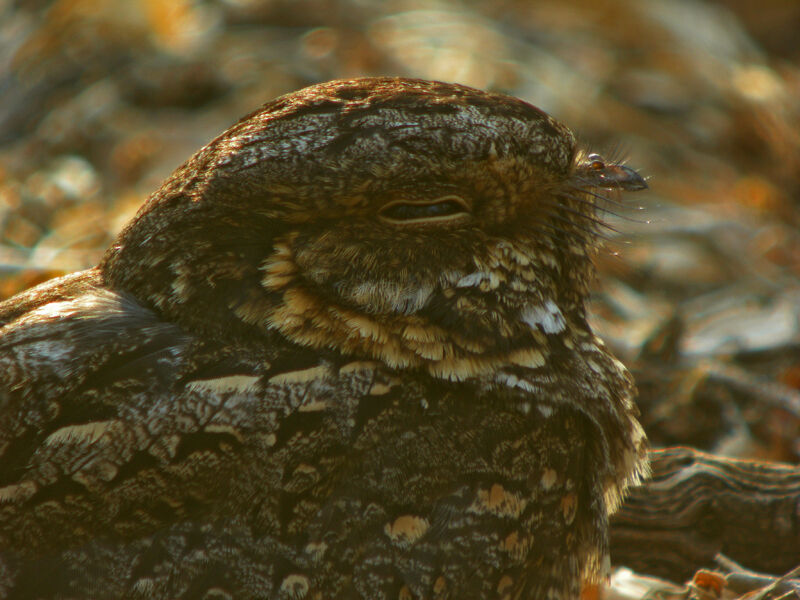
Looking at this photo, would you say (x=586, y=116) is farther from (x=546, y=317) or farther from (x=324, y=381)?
(x=324, y=381)

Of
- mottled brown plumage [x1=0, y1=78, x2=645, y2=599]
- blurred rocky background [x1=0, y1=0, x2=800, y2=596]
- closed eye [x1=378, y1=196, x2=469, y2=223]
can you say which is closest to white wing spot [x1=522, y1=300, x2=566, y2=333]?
mottled brown plumage [x1=0, y1=78, x2=645, y2=599]

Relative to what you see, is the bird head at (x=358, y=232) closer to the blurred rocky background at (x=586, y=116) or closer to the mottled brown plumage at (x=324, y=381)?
the mottled brown plumage at (x=324, y=381)

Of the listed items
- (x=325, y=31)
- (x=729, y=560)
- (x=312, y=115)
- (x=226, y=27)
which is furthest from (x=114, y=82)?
(x=729, y=560)

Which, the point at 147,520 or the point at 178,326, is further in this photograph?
the point at 178,326

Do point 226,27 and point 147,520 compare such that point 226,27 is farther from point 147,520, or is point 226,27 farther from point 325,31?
point 147,520

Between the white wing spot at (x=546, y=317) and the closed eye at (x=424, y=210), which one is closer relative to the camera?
the closed eye at (x=424, y=210)

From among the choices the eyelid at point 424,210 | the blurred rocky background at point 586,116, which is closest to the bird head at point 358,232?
the eyelid at point 424,210
